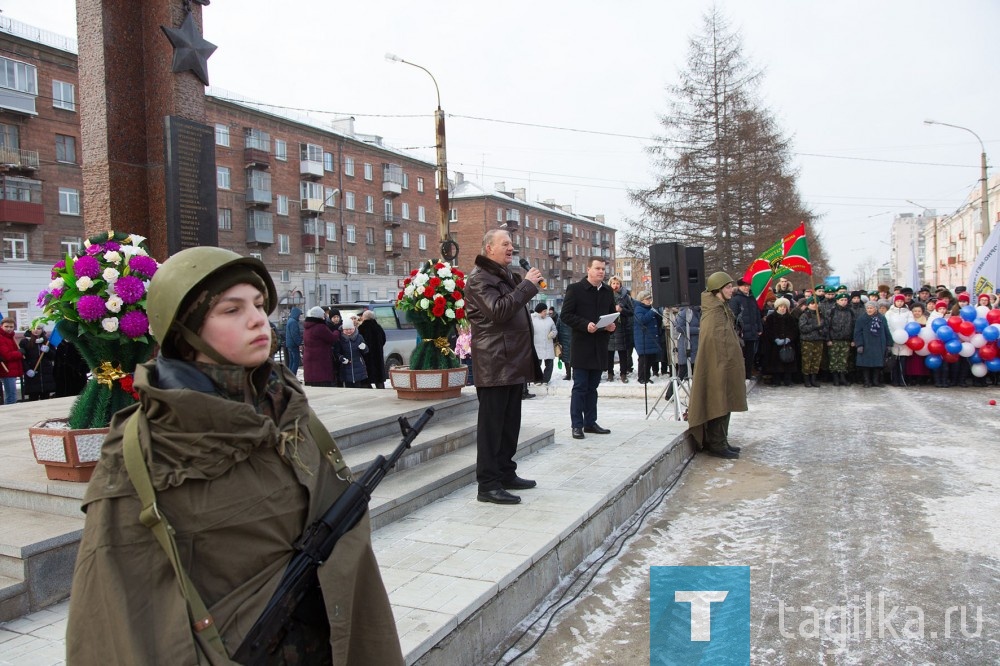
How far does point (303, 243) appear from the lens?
4394 cm

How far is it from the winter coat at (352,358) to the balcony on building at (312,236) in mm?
32907

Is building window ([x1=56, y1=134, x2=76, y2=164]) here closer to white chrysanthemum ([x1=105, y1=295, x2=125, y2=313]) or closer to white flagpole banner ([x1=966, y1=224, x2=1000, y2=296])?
white chrysanthemum ([x1=105, y1=295, x2=125, y2=313])

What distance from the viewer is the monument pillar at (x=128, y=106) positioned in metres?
6.02

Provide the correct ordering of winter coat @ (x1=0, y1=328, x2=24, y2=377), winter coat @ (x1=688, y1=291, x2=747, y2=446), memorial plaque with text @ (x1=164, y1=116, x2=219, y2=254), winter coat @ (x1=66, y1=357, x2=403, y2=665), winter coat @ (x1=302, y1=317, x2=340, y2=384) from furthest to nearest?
winter coat @ (x1=0, y1=328, x2=24, y2=377) → winter coat @ (x1=302, y1=317, x2=340, y2=384) → winter coat @ (x1=688, y1=291, x2=747, y2=446) → memorial plaque with text @ (x1=164, y1=116, x2=219, y2=254) → winter coat @ (x1=66, y1=357, x2=403, y2=665)

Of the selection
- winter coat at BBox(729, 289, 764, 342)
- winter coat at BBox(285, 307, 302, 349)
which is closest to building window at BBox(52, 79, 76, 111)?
winter coat at BBox(285, 307, 302, 349)

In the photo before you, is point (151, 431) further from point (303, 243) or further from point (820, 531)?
point (303, 243)

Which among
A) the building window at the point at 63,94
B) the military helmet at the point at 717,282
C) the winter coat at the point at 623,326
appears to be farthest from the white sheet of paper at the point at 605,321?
the building window at the point at 63,94

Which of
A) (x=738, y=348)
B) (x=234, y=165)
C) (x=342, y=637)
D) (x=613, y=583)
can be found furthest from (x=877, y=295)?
(x=234, y=165)

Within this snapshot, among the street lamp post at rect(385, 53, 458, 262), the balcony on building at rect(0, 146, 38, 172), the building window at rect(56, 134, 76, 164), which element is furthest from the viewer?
the building window at rect(56, 134, 76, 164)

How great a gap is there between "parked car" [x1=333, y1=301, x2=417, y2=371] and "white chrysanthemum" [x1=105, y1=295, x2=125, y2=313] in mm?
12024

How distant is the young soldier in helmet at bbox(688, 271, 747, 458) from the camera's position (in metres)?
7.76

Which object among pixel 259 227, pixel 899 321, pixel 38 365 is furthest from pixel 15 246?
pixel 899 321

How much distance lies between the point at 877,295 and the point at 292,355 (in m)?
12.8

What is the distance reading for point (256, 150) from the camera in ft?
131
